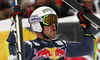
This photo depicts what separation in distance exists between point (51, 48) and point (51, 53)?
0.20 feet

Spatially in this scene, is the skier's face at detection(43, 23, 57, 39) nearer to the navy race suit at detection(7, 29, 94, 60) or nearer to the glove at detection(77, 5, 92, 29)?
the navy race suit at detection(7, 29, 94, 60)

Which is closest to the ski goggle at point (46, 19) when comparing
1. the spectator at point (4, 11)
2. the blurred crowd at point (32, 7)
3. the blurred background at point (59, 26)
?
the blurred background at point (59, 26)

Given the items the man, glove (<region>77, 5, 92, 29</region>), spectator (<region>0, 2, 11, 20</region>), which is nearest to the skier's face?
the man

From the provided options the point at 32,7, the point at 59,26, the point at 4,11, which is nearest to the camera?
the point at 59,26

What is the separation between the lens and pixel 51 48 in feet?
9.24

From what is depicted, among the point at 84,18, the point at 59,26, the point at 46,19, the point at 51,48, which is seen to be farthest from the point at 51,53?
the point at 59,26

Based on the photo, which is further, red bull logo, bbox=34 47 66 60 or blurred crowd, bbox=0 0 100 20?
blurred crowd, bbox=0 0 100 20

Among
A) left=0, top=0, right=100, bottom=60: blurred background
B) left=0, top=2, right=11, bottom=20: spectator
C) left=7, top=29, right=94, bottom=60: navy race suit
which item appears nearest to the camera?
left=7, top=29, right=94, bottom=60: navy race suit

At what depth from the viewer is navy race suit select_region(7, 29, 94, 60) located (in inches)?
105

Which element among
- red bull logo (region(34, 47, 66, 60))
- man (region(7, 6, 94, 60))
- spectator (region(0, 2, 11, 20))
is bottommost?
red bull logo (region(34, 47, 66, 60))

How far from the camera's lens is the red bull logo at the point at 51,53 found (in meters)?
2.74

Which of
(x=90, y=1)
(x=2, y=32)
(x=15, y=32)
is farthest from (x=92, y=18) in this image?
(x=90, y=1)

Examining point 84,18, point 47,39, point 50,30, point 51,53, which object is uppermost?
point 84,18

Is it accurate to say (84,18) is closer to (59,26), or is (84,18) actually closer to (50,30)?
(50,30)
